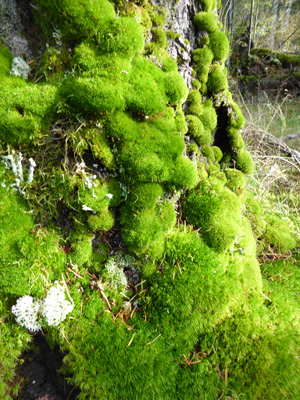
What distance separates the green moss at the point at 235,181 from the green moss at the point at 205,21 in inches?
55.1

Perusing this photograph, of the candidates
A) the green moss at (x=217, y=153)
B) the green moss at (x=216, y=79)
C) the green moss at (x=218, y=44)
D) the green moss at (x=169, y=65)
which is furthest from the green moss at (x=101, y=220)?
the green moss at (x=218, y=44)

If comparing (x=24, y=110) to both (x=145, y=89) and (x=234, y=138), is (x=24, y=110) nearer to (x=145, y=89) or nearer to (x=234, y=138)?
(x=145, y=89)

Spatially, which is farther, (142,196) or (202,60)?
(202,60)

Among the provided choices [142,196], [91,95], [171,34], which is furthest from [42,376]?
[171,34]

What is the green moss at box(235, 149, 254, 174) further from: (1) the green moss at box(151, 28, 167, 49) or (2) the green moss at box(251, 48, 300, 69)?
(2) the green moss at box(251, 48, 300, 69)

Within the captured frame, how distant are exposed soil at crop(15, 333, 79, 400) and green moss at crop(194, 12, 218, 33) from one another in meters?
3.02

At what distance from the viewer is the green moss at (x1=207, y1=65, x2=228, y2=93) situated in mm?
2381

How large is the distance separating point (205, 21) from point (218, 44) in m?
0.25

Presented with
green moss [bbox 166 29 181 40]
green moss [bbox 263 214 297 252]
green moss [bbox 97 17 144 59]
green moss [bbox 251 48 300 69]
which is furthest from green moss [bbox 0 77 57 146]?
green moss [bbox 251 48 300 69]

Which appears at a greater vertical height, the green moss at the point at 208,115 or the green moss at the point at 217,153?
the green moss at the point at 208,115

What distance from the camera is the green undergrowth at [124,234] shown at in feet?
5.29

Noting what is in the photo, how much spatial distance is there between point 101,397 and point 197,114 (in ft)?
7.95

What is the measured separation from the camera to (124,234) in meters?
1.95

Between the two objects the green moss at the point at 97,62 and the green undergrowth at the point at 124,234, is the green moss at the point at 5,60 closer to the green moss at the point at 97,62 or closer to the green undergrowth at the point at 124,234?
the green undergrowth at the point at 124,234
